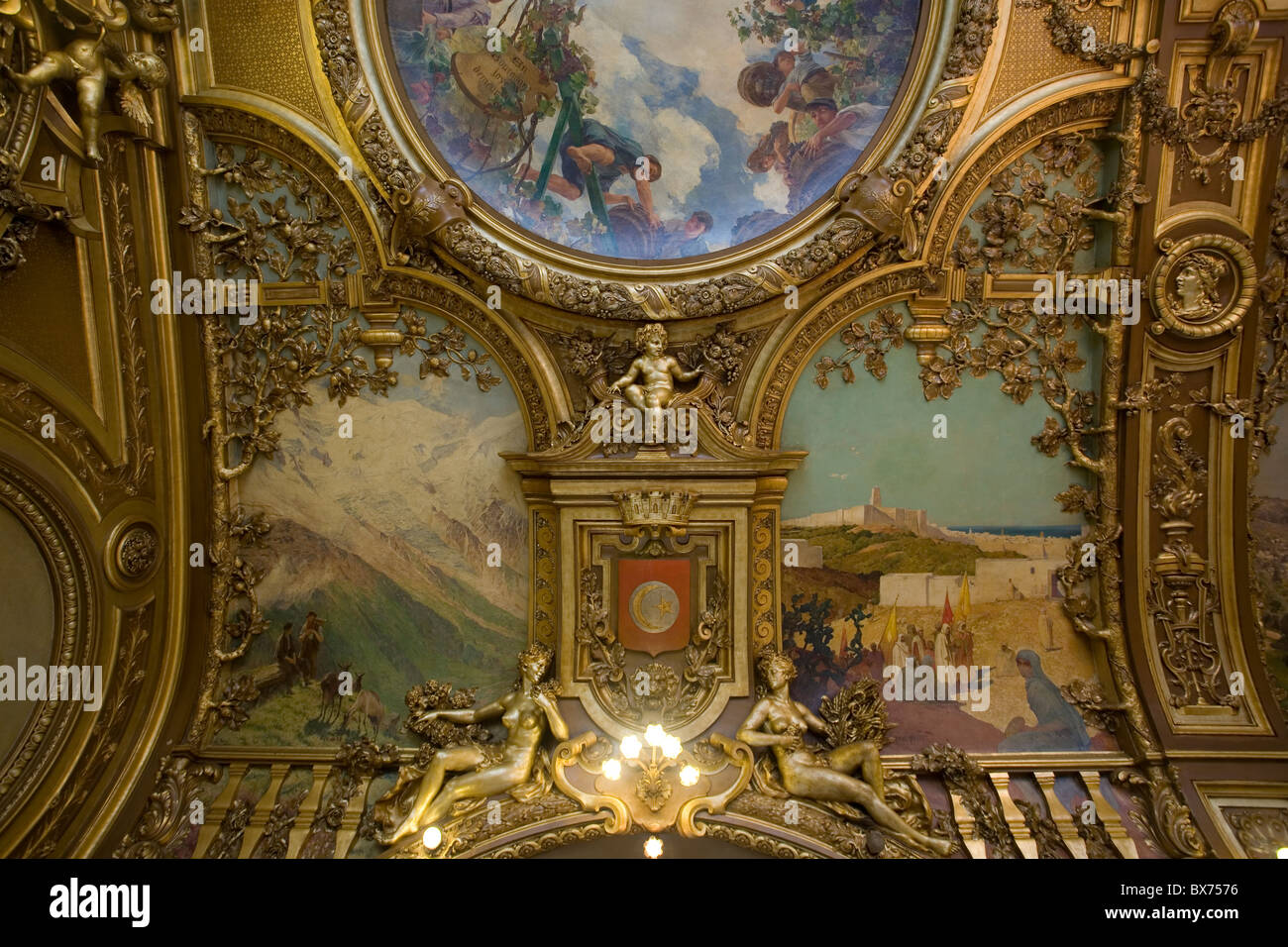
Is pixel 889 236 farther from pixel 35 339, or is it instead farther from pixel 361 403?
pixel 35 339

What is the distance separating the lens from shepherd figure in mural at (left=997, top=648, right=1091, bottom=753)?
725 centimetres

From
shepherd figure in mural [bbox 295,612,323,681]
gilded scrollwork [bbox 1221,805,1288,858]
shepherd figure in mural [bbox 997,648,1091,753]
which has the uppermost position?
shepherd figure in mural [bbox 295,612,323,681]

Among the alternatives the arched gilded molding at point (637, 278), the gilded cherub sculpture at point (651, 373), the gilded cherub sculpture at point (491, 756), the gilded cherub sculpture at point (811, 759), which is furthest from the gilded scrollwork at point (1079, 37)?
the gilded cherub sculpture at point (491, 756)

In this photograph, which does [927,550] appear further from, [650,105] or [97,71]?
[97,71]

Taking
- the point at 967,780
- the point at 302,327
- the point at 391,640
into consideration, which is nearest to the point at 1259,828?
the point at 967,780

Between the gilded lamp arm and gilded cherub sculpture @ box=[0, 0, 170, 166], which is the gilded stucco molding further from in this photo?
the gilded lamp arm

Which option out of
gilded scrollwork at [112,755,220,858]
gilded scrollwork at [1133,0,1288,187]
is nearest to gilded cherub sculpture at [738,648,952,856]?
gilded scrollwork at [112,755,220,858]

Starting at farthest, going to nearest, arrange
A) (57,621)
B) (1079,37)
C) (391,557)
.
Result: (391,557) < (57,621) < (1079,37)

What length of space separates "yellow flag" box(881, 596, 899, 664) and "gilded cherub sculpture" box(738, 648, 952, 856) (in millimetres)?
916

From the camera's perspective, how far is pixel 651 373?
7105mm

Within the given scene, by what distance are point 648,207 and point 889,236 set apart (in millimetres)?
2247

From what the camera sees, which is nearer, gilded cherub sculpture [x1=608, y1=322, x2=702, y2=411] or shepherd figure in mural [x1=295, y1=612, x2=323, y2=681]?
gilded cherub sculpture [x1=608, y1=322, x2=702, y2=411]

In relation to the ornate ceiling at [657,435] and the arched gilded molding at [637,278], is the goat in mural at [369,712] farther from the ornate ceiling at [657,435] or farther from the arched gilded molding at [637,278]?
the arched gilded molding at [637,278]

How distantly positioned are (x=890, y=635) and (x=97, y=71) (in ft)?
27.6
